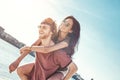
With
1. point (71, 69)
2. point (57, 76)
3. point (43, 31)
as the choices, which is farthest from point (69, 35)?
point (57, 76)

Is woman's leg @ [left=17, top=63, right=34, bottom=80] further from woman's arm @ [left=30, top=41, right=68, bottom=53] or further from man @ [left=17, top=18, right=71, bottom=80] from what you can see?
woman's arm @ [left=30, top=41, right=68, bottom=53]

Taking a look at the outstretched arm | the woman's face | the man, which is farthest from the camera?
the woman's face

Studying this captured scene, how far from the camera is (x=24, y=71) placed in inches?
188

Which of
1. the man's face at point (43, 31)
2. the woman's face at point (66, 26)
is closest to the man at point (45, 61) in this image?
the man's face at point (43, 31)

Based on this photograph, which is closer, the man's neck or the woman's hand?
the woman's hand

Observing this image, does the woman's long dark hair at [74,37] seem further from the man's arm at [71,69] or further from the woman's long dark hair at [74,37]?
the man's arm at [71,69]

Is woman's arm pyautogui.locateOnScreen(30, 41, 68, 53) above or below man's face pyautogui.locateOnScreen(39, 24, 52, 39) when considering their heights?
below

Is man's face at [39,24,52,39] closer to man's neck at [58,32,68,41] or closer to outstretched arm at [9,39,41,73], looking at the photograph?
man's neck at [58,32,68,41]

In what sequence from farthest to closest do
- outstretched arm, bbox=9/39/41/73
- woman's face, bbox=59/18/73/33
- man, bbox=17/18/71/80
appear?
woman's face, bbox=59/18/73/33, man, bbox=17/18/71/80, outstretched arm, bbox=9/39/41/73

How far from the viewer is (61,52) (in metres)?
4.79

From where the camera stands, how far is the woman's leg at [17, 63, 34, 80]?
4.73 meters

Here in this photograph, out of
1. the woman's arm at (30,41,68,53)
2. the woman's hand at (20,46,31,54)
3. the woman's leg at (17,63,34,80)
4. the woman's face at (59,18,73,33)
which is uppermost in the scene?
the woman's face at (59,18,73,33)

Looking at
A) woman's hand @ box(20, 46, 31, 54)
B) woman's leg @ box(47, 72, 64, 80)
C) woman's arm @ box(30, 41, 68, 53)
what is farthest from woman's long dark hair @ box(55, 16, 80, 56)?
woman's hand @ box(20, 46, 31, 54)

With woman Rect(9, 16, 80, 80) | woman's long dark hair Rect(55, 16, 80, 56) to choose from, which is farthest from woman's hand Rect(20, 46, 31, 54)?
woman's long dark hair Rect(55, 16, 80, 56)
